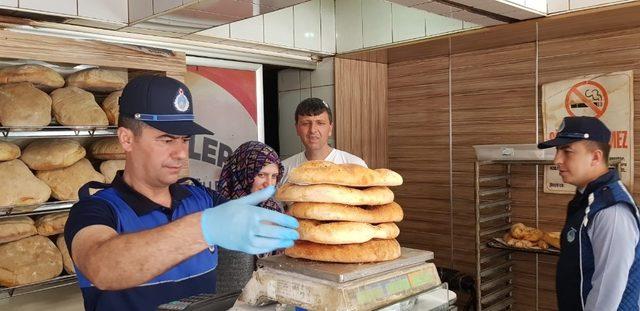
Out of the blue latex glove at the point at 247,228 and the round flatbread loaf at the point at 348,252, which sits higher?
the blue latex glove at the point at 247,228

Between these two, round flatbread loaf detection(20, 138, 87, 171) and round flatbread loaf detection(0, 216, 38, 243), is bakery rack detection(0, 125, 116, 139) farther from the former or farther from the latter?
round flatbread loaf detection(0, 216, 38, 243)

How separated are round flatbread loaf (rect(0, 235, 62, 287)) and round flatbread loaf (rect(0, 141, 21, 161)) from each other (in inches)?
14.9

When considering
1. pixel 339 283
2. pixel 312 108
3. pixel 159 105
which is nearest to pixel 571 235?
pixel 312 108

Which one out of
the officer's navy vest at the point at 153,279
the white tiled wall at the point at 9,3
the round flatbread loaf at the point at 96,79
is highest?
the white tiled wall at the point at 9,3

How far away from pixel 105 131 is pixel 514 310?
3.13m

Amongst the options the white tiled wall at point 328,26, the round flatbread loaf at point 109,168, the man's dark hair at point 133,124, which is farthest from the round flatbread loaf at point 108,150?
the white tiled wall at point 328,26

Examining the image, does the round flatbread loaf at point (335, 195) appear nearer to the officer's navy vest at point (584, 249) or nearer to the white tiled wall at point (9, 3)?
the officer's navy vest at point (584, 249)

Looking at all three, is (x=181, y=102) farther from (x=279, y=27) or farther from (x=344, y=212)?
(x=279, y=27)

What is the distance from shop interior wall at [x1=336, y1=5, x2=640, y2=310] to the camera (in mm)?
3379

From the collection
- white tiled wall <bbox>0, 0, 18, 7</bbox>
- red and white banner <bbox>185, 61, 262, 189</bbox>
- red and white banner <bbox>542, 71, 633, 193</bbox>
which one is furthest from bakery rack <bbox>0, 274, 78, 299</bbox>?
red and white banner <bbox>542, 71, 633, 193</bbox>

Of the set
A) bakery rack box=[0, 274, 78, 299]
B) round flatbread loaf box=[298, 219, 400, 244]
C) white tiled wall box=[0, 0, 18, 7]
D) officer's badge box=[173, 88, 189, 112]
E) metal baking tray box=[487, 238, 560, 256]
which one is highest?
white tiled wall box=[0, 0, 18, 7]

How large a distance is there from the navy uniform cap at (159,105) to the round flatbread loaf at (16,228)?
3.82 feet

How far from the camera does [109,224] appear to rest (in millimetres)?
1435

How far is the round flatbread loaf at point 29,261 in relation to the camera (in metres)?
2.28
